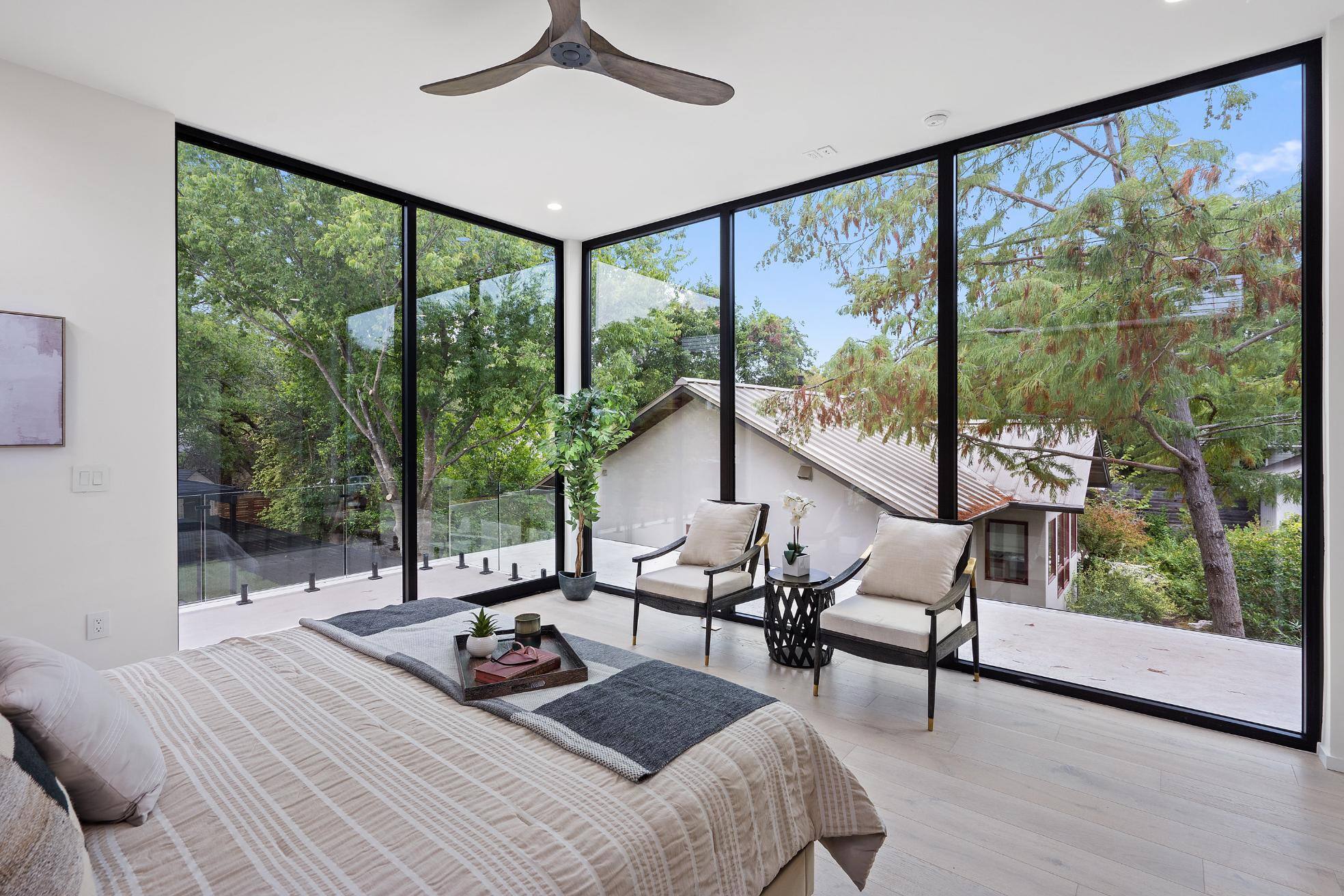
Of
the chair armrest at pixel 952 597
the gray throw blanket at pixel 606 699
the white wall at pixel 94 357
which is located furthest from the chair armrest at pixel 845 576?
the white wall at pixel 94 357

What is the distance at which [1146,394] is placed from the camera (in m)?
3.17

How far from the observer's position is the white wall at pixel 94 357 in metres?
2.85

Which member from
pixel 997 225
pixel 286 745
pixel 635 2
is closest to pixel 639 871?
pixel 286 745

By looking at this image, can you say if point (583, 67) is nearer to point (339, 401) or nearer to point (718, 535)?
point (339, 401)

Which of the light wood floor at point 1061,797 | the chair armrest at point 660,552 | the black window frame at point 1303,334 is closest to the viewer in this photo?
the light wood floor at point 1061,797

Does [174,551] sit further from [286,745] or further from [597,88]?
[597,88]

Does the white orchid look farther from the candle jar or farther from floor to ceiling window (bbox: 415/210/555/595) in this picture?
floor to ceiling window (bbox: 415/210/555/595)

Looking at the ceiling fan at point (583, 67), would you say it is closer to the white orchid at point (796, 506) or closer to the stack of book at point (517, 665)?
the stack of book at point (517, 665)

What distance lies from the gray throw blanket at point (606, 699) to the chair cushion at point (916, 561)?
1.83m

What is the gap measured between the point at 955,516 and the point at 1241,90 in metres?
2.37

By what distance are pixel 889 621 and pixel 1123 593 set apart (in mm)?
1214

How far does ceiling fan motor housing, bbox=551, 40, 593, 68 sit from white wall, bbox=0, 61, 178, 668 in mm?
2350

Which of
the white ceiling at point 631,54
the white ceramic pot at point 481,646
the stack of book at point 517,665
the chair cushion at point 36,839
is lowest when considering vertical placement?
the stack of book at point 517,665

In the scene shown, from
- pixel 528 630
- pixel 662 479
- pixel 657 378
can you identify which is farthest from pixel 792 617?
pixel 657 378
